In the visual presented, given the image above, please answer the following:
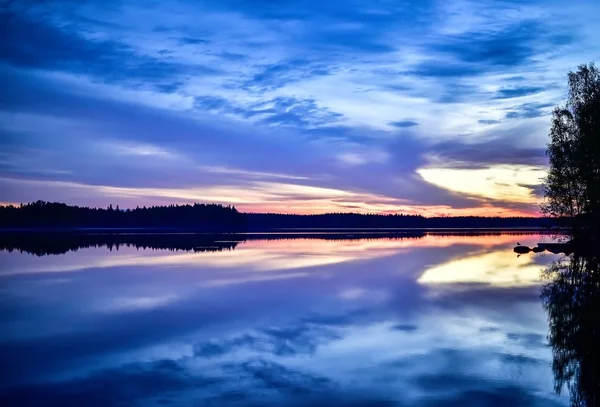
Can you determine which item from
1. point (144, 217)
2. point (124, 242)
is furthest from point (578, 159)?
point (144, 217)

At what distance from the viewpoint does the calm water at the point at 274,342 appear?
920 centimetres

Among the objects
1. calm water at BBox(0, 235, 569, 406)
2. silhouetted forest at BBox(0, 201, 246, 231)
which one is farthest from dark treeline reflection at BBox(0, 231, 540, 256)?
silhouetted forest at BBox(0, 201, 246, 231)

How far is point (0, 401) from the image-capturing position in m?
8.68

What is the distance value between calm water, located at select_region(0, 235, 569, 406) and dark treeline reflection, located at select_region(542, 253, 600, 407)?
1.02 feet

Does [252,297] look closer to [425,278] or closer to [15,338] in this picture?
[15,338]

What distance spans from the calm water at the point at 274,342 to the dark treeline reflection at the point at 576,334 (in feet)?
1.02

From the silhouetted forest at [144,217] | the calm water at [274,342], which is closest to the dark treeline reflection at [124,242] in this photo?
the calm water at [274,342]

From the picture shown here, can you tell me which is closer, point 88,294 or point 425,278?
point 88,294

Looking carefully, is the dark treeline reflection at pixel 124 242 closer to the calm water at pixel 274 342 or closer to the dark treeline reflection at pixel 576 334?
the calm water at pixel 274 342

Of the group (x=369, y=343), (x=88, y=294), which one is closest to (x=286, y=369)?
(x=369, y=343)

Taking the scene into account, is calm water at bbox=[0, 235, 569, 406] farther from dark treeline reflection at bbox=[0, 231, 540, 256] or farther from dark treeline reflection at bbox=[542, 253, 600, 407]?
dark treeline reflection at bbox=[0, 231, 540, 256]

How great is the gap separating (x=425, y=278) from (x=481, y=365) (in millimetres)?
16609

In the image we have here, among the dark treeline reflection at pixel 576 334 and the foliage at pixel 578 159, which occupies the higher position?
the foliage at pixel 578 159

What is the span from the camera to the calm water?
9.20 meters
